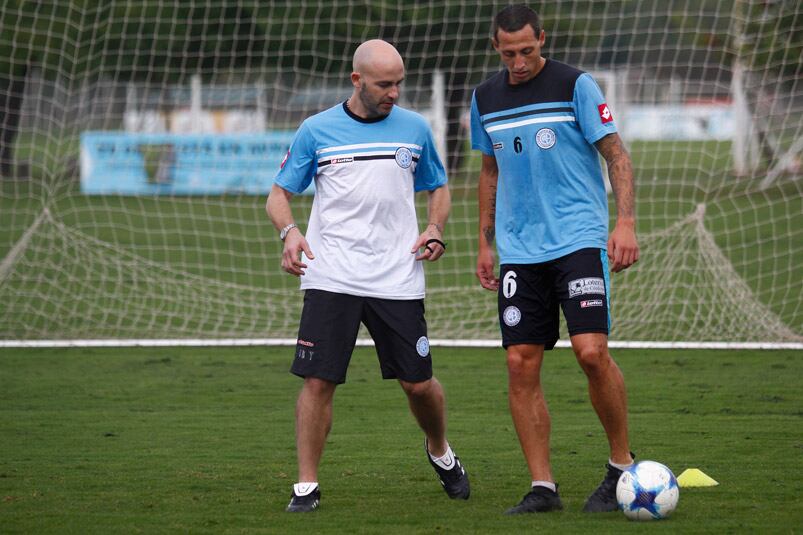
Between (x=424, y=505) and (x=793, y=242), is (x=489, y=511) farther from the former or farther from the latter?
(x=793, y=242)

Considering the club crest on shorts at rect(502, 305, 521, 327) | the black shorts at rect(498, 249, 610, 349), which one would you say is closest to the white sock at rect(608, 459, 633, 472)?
the black shorts at rect(498, 249, 610, 349)

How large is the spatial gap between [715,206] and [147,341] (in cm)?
986

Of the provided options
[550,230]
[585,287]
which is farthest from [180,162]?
[585,287]

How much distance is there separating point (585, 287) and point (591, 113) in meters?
0.67

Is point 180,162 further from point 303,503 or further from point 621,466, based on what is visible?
point 621,466

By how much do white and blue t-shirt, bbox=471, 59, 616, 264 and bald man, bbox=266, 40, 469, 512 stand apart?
406 millimetres

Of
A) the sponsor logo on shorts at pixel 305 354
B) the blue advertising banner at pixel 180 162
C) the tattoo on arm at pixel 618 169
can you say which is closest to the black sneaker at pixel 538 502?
the sponsor logo on shorts at pixel 305 354

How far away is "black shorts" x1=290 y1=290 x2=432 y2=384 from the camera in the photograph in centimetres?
506

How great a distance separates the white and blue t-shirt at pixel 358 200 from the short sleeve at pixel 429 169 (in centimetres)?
13

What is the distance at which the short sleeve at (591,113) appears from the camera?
480 centimetres

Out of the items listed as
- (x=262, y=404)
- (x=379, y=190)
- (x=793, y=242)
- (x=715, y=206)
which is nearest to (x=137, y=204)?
(x=715, y=206)

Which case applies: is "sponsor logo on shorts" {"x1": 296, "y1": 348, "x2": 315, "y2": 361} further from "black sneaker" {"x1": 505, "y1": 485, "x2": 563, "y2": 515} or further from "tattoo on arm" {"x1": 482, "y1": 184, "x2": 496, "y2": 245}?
"black sneaker" {"x1": 505, "y1": 485, "x2": 563, "y2": 515}

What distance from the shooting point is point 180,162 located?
22547 mm

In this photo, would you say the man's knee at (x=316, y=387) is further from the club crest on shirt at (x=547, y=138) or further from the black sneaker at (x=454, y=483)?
the club crest on shirt at (x=547, y=138)
